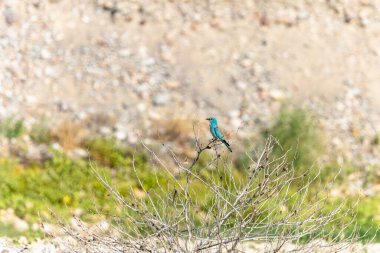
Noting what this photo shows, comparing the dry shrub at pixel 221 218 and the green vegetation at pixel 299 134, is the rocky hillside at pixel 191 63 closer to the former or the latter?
the green vegetation at pixel 299 134

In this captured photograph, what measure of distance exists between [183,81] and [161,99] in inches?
31.2

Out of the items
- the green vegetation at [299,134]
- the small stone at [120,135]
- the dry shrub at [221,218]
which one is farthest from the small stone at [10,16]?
the dry shrub at [221,218]

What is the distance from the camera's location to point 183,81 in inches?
648

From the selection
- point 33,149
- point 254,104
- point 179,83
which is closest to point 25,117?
point 33,149

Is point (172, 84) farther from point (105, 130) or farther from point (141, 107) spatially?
point (105, 130)

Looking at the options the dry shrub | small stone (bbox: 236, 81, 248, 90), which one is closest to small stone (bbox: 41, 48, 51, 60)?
small stone (bbox: 236, 81, 248, 90)

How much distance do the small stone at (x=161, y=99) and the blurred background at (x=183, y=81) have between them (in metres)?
0.03

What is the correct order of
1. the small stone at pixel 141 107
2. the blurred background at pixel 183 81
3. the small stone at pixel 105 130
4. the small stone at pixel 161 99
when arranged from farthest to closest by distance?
the small stone at pixel 161 99 < the small stone at pixel 141 107 < the small stone at pixel 105 130 < the blurred background at pixel 183 81

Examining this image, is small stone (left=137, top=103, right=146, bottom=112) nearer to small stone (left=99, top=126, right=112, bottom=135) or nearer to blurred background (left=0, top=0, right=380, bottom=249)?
blurred background (left=0, top=0, right=380, bottom=249)

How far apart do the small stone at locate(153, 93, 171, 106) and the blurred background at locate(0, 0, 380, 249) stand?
0.03 meters

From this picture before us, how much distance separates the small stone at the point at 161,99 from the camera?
1588 cm

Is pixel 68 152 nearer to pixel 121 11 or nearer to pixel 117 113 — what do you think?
pixel 117 113

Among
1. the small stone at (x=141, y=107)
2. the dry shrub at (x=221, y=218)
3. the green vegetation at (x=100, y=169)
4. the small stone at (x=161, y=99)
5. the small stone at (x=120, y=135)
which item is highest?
the dry shrub at (x=221, y=218)

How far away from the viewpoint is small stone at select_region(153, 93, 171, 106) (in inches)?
625
